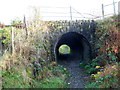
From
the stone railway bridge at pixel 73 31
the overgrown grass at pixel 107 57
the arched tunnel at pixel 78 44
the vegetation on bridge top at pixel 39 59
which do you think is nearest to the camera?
the vegetation on bridge top at pixel 39 59

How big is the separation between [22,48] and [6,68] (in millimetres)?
1381

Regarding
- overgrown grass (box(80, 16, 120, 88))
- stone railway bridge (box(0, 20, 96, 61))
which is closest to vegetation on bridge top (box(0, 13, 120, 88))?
overgrown grass (box(80, 16, 120, 88))

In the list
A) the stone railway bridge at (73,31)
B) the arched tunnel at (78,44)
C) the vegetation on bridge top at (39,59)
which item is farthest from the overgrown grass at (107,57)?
the arched tunnel at (78,44)

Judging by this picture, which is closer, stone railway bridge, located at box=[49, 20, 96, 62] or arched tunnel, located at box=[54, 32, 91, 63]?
stone railway bridge, located at box=[49, 20, 96, 62]

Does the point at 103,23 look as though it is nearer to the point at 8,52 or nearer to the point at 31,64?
the point at 31,64

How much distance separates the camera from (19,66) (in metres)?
6.75

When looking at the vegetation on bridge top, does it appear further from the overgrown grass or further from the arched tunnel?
the arched tunnel

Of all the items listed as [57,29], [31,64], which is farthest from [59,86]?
[57,29]

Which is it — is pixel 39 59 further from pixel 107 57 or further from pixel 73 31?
pixel 107 57

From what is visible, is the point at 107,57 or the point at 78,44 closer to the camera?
the point at 107,57

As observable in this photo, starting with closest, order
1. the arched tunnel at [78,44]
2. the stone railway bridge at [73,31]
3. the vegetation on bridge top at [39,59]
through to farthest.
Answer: the vegetation on bridge top at [39,59] < the stone railway bridge at [73,31] < the arched tunnel at [78,44]

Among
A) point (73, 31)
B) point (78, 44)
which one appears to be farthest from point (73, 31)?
point (78, 44)

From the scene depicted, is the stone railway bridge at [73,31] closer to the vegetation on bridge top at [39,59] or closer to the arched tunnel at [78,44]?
the arched tunnel at [78,44]

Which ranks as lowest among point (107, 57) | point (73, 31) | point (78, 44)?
point (107, 57)
